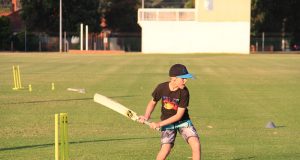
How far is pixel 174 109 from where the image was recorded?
35.0 ft

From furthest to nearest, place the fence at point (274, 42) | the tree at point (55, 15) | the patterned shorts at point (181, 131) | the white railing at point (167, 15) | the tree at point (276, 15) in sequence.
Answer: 1. the tree at point (276, 15)
2. the fence at point (274, 42)
3. the tree at point (55, 15)
4. the white railing at point (167, 15)
5. the patterned shorts at point (181, 131)

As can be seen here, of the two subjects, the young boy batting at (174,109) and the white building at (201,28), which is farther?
the white building at (201,28)

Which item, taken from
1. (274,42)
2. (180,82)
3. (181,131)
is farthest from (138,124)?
(274,42)

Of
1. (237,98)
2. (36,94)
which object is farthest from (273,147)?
(36,94)

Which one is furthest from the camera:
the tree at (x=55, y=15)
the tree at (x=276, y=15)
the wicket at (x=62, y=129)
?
the tree at (x=276, y=15)

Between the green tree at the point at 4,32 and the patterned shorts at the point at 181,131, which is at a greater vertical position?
the patterned shorts at the point at 181,131

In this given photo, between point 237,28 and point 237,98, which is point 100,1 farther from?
point 237,98

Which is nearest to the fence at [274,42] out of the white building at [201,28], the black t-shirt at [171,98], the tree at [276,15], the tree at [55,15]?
the tree at [276,15]

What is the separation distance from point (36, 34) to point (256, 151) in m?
82.1

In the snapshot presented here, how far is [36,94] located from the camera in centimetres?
2659

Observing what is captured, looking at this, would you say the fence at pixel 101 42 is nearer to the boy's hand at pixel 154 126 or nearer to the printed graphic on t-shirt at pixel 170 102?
the printed graphic on t-shirt at pixel 170 102

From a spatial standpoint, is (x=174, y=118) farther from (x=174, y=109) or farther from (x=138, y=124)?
(x=138, y=124)

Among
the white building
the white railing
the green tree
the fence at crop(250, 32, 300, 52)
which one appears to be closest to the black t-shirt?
the white building

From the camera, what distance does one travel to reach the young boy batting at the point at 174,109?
34.5 feet
